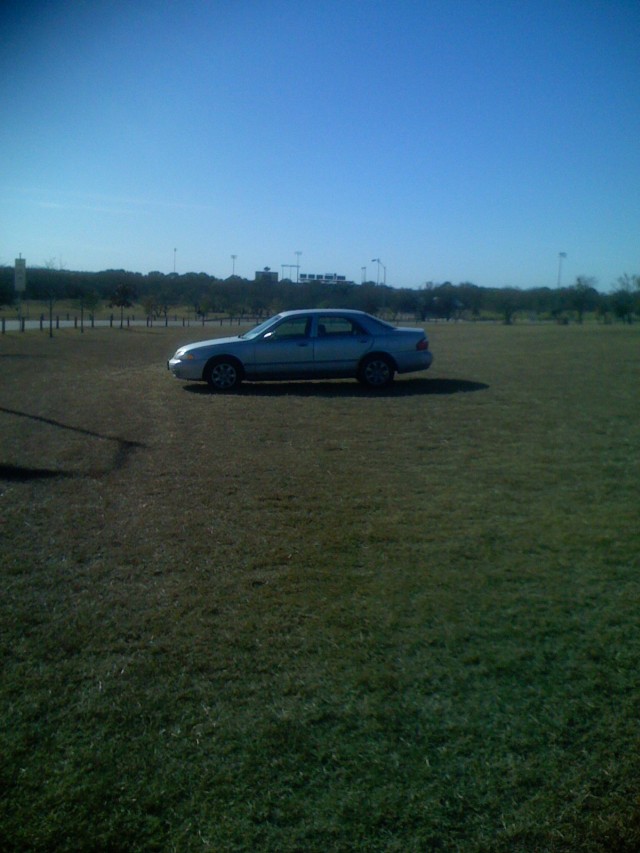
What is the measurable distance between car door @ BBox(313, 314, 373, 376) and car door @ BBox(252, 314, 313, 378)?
176 mm

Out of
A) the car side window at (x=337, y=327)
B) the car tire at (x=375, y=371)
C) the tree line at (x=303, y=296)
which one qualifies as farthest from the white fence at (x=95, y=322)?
the car tire at (x=375, y=371)

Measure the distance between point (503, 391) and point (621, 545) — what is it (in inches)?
388

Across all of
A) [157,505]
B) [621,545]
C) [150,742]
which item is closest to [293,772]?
[150,742]

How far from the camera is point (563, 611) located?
5.38 metres

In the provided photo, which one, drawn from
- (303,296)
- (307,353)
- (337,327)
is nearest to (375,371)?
(337,327)

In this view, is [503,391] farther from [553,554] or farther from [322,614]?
[322,614]

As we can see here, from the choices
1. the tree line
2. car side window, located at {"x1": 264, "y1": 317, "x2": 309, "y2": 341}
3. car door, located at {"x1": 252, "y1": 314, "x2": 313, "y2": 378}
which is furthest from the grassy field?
the tree line

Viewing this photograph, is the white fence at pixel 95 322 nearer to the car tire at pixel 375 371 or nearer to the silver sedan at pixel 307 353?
the silver sedan at pixel 307 353

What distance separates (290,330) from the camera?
55.0 ft

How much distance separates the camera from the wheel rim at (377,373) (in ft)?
54.7

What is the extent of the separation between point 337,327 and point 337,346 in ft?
1.39

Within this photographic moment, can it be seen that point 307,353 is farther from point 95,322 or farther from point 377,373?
point 95,322

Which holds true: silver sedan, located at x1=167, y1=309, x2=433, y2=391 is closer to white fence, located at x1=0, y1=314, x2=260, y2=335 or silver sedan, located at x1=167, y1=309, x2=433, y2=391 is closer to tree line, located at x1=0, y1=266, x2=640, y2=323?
tree line, located at x1=0, y1=266, x2=640, y2=323

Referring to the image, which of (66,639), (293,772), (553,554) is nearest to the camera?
(293,772)
